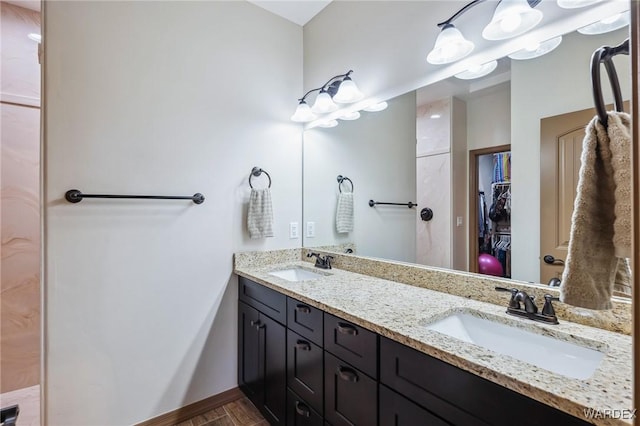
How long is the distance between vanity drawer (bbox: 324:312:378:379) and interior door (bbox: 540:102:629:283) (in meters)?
0.74

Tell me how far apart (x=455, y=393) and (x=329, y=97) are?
5.98 ft

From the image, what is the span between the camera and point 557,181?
1147 mm

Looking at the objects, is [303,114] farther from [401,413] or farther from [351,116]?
[401,413]

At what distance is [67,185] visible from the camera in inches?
59.1

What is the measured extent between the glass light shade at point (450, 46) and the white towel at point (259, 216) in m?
1.29

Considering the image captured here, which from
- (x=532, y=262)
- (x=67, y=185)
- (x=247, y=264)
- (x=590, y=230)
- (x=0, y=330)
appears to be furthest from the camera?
(x=247, y=264)

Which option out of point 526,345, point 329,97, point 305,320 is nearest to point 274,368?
point 305,320

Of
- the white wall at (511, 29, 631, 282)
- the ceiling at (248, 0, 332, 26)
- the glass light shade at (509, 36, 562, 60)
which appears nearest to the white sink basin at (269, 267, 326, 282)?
the white wall at (511, 29, 631, 282)

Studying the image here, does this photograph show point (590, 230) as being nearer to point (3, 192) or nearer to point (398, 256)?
point (398, 256)

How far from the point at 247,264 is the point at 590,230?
1816 mm

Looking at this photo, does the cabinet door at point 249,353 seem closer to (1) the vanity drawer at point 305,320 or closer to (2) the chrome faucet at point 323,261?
(1) the vanity drawer at point 305,320

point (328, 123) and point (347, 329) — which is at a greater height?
point (328, 123)

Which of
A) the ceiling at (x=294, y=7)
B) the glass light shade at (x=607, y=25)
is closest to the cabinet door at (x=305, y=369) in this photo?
A: the glass light shade at (x=607, y=25)

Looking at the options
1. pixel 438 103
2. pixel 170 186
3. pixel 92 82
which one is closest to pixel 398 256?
pixel 438 103
